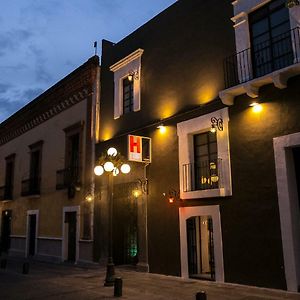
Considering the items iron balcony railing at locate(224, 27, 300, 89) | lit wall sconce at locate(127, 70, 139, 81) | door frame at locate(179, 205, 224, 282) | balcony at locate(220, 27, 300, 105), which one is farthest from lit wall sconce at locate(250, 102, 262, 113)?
lit wall sconce at locate(127, 70, 139, 81)

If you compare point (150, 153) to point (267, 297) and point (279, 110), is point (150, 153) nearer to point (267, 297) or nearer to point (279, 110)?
point (279, 110)

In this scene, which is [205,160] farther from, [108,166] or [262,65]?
[262,65]

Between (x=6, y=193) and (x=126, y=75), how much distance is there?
43.9 ft

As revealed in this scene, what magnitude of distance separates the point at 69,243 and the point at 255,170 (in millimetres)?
10848

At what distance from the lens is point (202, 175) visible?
11711 mm

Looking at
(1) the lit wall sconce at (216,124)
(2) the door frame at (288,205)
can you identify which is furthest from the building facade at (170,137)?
(2) the door frame at (288,205)

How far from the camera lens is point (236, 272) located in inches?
396

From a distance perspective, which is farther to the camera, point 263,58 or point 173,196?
point 173,196

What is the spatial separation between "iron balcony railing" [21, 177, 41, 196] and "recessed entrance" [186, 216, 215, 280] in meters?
11.0

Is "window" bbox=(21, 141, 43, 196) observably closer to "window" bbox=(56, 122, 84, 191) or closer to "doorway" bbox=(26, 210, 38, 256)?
"doorway" bbox=(26, 210, 38, 256)

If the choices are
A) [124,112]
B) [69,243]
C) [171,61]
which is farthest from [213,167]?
[69,243]

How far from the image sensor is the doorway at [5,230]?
24016 millimetres

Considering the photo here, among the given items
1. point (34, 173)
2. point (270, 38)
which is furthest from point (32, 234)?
point (270, 38)

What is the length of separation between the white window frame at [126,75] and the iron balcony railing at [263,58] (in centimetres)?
441
